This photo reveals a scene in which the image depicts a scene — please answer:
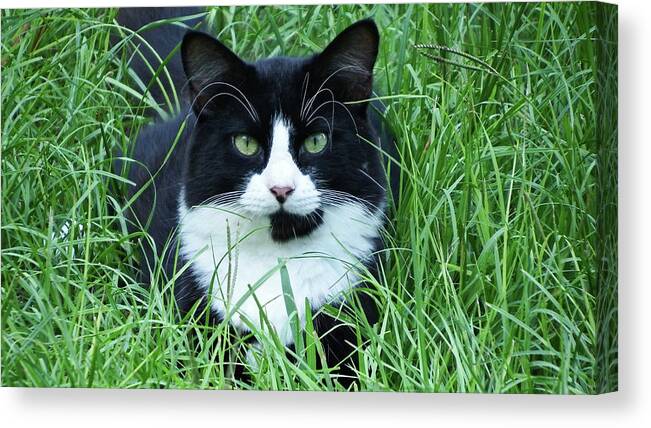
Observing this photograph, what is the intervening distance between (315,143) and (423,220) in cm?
34

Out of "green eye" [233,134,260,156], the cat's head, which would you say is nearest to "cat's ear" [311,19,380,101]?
the cat's head

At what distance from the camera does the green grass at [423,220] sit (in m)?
2.79

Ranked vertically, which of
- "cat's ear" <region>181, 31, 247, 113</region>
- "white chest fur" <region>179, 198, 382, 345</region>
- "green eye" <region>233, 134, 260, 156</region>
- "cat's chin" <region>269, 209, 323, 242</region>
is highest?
"cat's ear" <region>181, 31, 247, 113</region>

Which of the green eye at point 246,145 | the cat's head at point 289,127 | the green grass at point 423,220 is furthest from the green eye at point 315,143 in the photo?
the green grass at point 423,220

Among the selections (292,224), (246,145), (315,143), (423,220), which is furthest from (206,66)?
(423,220)

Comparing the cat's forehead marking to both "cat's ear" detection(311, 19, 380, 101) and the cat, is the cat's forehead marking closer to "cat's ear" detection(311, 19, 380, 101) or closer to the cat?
the cat

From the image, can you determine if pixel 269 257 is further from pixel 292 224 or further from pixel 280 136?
pixel 280 136

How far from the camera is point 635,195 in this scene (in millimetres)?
2895

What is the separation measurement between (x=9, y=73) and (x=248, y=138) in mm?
772

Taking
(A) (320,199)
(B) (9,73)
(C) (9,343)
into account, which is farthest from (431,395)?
(B) (9,73)

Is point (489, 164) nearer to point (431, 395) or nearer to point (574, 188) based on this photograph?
point (574, 188)

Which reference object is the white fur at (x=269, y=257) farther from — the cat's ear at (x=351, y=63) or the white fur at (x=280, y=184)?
the cat's ear at (x=351, y=63)

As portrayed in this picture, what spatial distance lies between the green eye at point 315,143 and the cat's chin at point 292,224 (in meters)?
0.15

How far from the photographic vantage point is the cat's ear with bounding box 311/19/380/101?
278cm
